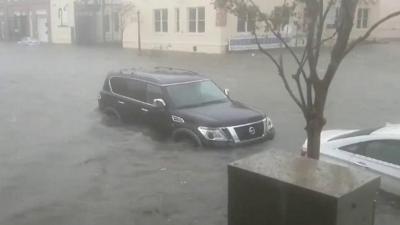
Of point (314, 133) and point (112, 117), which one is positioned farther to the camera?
point (112, 117)

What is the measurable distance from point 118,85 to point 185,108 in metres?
2.85

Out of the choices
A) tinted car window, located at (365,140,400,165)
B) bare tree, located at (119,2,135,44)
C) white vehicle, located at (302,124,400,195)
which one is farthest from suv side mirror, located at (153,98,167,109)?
bare tree, located at (119,2,135,44)

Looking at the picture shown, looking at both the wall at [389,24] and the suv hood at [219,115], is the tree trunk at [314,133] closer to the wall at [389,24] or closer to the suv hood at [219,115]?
the suv hood at [219,115]

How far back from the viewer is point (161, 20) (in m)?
43.9

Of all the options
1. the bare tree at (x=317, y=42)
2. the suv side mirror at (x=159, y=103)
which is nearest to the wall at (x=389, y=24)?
the suv side mirror at (x=159, y=103)

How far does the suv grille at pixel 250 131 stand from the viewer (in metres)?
11.9

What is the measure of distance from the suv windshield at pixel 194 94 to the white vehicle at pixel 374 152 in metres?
4.39

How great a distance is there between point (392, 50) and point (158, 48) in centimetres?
1832

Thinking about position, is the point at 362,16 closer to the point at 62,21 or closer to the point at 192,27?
the point at 192,27

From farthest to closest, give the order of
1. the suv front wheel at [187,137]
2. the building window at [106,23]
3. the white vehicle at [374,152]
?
the building window at [106,23]
the suv front wheel at [187,137]
the white vehicle at [374,152]

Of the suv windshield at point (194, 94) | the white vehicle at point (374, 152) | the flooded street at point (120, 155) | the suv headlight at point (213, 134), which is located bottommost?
the flooded street at point (120, 155)

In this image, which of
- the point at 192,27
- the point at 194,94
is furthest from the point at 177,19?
the point at 194,94

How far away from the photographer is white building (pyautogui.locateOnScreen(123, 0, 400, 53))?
38.7 metres

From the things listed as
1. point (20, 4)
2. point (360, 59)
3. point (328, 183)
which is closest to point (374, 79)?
point (360, 59)
